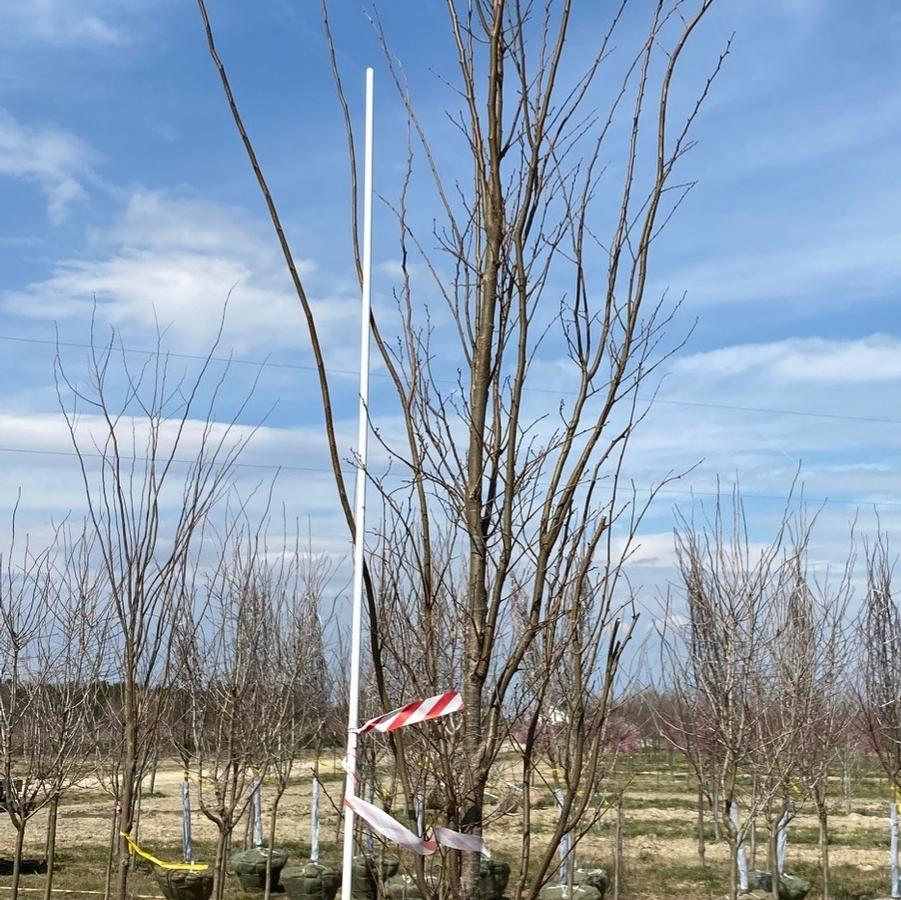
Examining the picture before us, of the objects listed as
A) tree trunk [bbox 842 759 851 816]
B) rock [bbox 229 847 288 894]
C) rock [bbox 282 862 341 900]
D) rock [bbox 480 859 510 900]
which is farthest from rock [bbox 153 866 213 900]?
tree trunk [bbox 842 759 851 816]

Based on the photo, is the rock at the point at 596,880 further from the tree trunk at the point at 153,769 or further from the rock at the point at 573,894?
the tree trunk at the point at 153,769

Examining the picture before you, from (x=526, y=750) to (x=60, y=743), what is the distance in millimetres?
9744

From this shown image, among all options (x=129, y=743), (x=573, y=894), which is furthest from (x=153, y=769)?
(x=129, y=743)

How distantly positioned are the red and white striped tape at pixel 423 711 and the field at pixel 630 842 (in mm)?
11023

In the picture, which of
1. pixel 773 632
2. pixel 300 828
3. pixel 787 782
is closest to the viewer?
pixel 787 782

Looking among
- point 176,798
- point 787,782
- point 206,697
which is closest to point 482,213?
point 787,782

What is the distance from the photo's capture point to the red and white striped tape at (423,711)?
234cm

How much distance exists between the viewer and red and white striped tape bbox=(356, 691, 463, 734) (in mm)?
2336

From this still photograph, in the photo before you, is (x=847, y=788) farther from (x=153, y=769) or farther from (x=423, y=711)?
(x=423, y=711)

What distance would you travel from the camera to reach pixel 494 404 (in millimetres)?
2660

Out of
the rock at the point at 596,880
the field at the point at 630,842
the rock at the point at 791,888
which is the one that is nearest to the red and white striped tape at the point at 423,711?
the field at the point at 630,842

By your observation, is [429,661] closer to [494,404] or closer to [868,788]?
[494,404]

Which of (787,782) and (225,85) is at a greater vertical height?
(225,85)

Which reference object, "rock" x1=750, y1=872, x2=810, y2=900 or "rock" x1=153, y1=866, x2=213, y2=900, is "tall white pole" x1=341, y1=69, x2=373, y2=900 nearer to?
"rock" x1=153, y1=866, x2=213, y2=900
